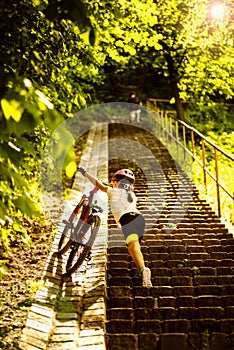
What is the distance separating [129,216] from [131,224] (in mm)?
106

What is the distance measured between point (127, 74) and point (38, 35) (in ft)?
73.9

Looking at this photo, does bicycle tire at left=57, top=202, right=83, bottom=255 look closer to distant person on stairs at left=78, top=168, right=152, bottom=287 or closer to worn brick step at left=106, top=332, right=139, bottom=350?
distant person on stairs at left=78, top=168, right=152, bottom=287

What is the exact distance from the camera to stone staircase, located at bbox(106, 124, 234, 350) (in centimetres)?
475

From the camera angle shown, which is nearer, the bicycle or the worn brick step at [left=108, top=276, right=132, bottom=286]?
the worn brick step at [left=108, top=276, right=132, bottom=286]

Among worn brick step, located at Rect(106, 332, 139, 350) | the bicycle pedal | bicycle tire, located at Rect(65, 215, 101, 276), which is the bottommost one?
worn brick step, located at Rect(106, 332, 139, 350)

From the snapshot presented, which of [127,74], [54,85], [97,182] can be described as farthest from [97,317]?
[127,74]

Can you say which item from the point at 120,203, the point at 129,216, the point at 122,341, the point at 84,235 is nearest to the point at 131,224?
the point at 129,216

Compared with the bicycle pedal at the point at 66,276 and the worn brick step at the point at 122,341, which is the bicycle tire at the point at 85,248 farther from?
the worn brick step at the point at 122,341

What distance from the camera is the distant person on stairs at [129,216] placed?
6039 millimetres

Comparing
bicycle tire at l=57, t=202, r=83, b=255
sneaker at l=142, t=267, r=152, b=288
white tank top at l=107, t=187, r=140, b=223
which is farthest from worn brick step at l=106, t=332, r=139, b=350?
bicycle tire at l=57, t=202, r=83, b=255

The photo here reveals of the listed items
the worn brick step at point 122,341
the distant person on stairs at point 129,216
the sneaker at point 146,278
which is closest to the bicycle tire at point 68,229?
the distant person on stairs at point 129,216

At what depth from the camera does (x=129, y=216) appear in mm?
6227

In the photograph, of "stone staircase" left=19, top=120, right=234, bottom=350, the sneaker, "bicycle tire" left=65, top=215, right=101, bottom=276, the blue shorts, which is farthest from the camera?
"bicycle tire" left=65, top=215, right=101, bottom=276

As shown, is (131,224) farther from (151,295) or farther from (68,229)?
(68,229)
